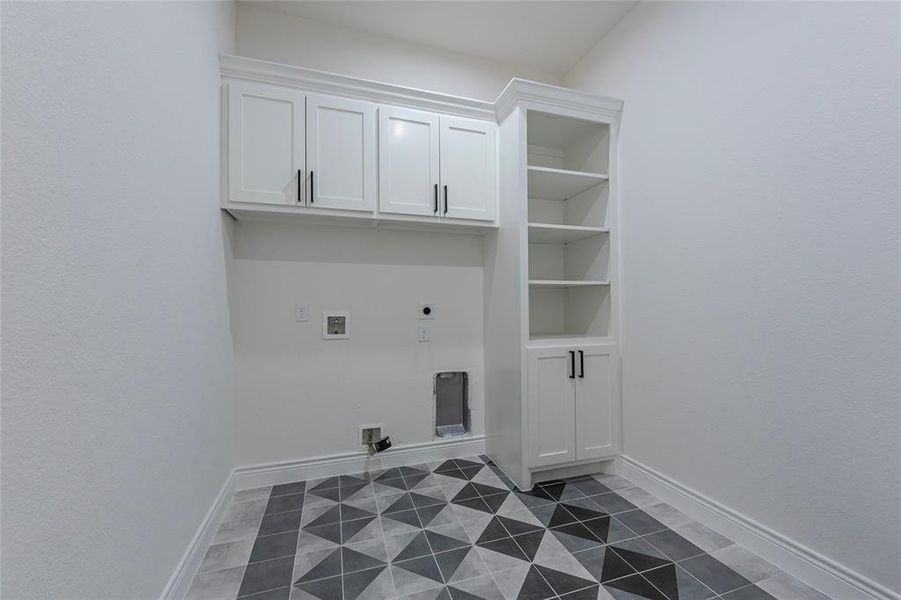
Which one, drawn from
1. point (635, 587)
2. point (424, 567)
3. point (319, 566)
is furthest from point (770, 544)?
point (319, 566)

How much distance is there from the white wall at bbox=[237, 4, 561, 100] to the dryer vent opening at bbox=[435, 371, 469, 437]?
2.11 m

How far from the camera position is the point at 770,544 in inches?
61.1

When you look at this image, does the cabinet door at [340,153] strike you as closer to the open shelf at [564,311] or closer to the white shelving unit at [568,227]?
the white shelving unit at [568,227]

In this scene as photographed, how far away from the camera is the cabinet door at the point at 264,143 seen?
77.5 inches

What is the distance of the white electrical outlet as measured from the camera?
92.3 inches

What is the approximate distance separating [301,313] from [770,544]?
2643 mm

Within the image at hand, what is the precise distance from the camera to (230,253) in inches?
84.1

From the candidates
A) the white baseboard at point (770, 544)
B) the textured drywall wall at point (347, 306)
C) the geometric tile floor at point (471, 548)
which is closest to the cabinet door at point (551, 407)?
the geometric tile floor at point (471, 548)

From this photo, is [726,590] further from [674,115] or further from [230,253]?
[230,253]

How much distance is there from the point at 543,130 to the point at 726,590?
8.52 ft

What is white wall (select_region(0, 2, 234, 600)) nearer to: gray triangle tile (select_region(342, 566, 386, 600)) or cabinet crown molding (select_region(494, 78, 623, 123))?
gray triangle tile (select_region(342, 566, 386, 600))

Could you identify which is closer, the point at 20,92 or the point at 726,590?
the point at 20,92

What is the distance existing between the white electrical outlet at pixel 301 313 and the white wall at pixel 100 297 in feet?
2.44

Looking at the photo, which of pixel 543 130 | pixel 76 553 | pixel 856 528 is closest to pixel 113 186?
pixel 76 553
